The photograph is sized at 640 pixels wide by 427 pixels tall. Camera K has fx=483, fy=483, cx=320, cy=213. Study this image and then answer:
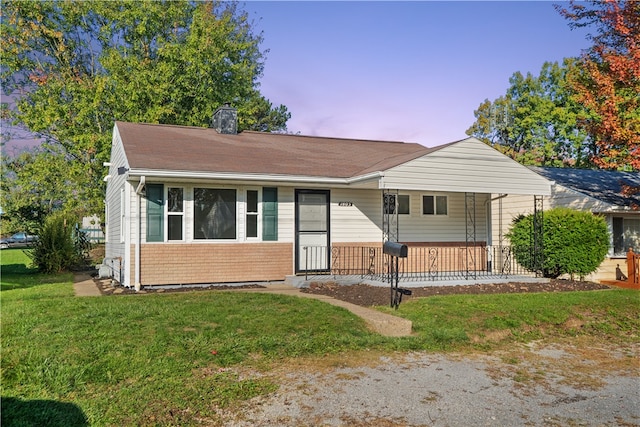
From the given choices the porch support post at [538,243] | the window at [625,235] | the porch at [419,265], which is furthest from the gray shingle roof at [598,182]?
the porch at [419,265]

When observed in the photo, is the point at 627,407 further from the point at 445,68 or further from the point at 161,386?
the point at 445,68

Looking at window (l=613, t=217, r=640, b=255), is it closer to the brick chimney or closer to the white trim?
the white trim

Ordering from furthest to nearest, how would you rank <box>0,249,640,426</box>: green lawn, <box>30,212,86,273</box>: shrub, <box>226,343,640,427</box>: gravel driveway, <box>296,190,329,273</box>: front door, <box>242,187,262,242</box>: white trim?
<box>30,212,86,273</box>: shrub, <box>296,190,329,273</box>: front door, <box>242,187,262,242</box>: white trim, <box>0,249,640,426</box>: green lawn, <box>226,343,640,427</box>: gravel driveway

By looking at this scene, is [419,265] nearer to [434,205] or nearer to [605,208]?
[434,205]

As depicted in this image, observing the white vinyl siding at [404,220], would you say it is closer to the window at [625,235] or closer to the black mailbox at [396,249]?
the black mailbox at [396,249]

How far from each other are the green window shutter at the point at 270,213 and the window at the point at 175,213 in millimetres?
2015

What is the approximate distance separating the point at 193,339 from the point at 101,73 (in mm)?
24530

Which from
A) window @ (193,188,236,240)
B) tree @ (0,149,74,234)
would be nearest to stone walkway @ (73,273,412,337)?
window @ (193,188,236,240)

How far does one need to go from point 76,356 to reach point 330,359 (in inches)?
116

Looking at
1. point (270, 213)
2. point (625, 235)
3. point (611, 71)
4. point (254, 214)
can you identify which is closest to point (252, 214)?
point (254, 214)

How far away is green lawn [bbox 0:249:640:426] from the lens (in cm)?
444

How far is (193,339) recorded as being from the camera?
6.32 meters

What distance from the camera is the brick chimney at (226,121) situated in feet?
52.0

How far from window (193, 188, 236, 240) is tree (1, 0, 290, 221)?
11861mm
